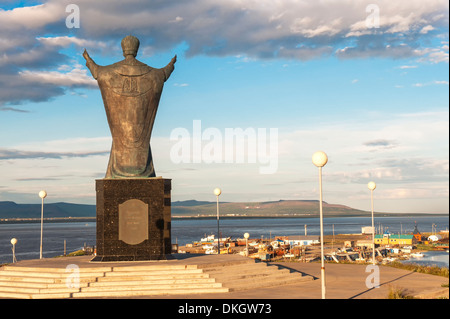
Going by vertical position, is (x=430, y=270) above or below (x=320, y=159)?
below

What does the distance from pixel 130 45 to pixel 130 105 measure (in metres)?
2.29

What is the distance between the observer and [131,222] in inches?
707

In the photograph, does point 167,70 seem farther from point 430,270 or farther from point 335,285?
point 430,270

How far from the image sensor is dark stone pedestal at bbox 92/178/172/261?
17.9m

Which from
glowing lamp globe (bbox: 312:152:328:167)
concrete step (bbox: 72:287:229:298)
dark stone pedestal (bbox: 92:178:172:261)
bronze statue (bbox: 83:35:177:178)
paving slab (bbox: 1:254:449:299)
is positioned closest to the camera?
glowing lamp globe (bbox: 312:152:328:167)

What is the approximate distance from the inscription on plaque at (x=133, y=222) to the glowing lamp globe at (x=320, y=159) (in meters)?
7.30

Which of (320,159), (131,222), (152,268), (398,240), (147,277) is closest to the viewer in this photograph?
(320,159)

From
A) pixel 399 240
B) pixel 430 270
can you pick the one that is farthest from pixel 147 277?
pixel 399 240

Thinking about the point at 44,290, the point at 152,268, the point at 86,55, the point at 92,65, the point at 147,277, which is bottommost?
the point at 44,290

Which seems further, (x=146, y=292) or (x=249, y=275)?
(x=249, y=275)

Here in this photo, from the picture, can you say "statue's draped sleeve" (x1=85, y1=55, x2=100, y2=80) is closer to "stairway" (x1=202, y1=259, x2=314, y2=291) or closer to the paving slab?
the paving slab

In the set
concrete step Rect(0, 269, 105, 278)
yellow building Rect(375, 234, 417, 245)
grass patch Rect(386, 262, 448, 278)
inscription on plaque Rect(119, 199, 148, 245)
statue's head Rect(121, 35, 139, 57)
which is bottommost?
yellow building Rect(375, 234, 417, 245)

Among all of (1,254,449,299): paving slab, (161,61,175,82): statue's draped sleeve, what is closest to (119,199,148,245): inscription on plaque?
(1,254,449,299): paving slab

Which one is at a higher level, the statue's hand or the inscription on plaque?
the statue's hand
